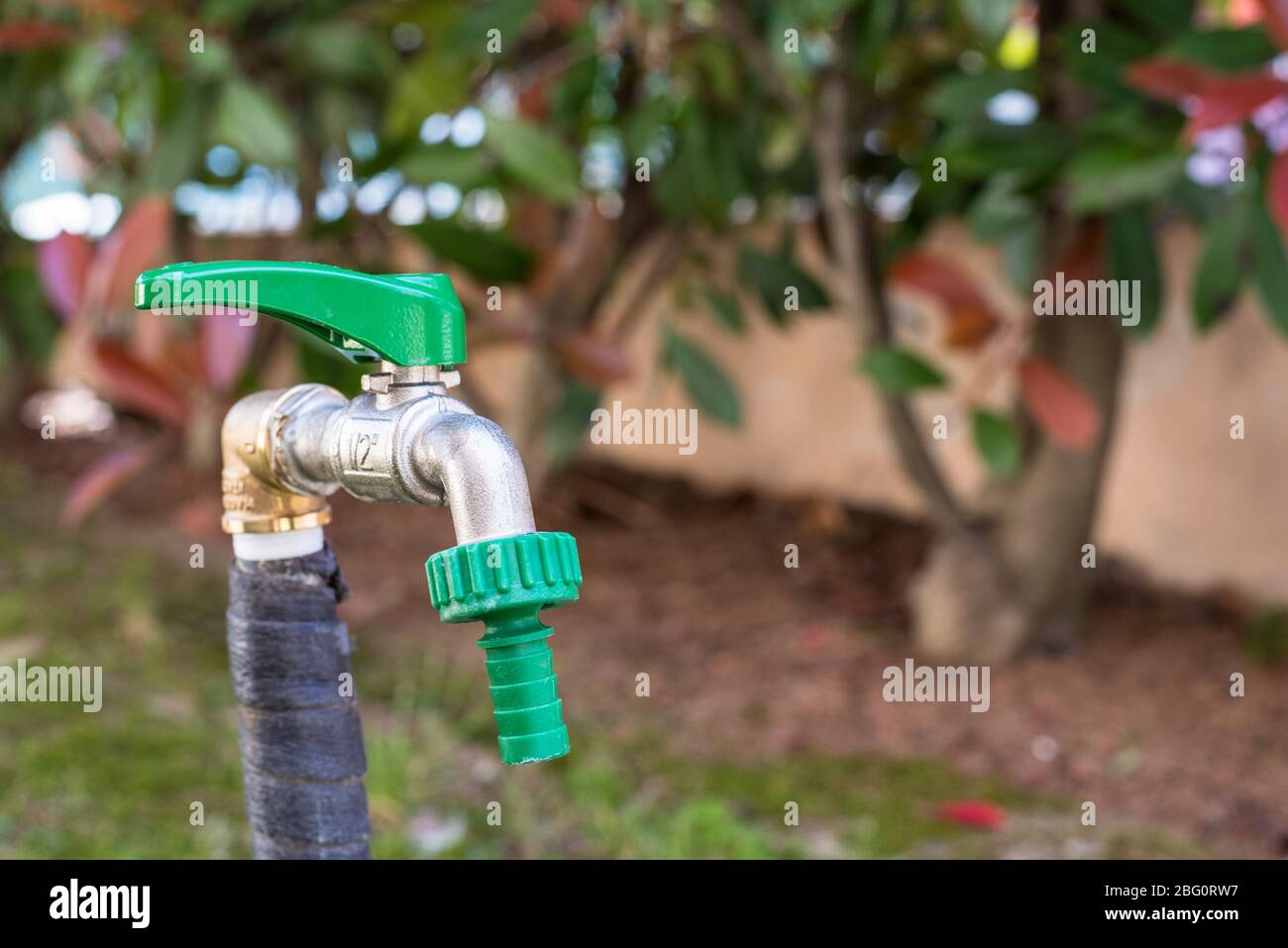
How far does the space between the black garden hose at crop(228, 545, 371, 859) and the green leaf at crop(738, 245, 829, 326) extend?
1.86 metres

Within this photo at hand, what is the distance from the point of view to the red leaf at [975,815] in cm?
202

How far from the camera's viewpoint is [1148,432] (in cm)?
313

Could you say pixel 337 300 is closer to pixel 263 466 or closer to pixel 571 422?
pixel 263 466

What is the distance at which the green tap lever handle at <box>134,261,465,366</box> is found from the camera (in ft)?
2.60

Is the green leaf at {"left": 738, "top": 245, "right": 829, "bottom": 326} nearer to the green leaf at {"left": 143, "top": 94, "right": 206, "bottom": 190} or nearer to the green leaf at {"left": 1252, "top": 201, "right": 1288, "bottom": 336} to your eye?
the green leaf at {"left": 1252, "top": 201, "right": 1288, "bottom": 336}

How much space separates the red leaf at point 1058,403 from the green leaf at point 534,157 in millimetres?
827

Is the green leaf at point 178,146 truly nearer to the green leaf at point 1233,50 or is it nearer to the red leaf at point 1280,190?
the green leaf at point 1233,50

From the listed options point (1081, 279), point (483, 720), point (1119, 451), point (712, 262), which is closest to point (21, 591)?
point (483, 720)

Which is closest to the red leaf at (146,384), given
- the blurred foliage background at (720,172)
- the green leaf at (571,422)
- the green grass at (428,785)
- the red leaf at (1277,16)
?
the blurred foliage background at (720,172)

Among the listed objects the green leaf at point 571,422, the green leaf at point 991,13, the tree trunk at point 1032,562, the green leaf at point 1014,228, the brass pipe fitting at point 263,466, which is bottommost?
the brass pipe fitting at point 263,466

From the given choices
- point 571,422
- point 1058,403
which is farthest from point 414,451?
point 571,422

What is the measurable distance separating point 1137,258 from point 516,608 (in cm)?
182

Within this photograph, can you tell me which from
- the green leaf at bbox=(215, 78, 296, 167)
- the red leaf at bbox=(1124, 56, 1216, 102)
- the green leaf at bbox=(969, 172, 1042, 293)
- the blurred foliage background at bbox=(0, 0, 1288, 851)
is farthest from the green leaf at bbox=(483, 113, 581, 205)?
the red leaf at bbox=(1124, 56, 1216, 102)

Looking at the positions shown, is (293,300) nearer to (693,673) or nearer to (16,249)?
(693,673)
